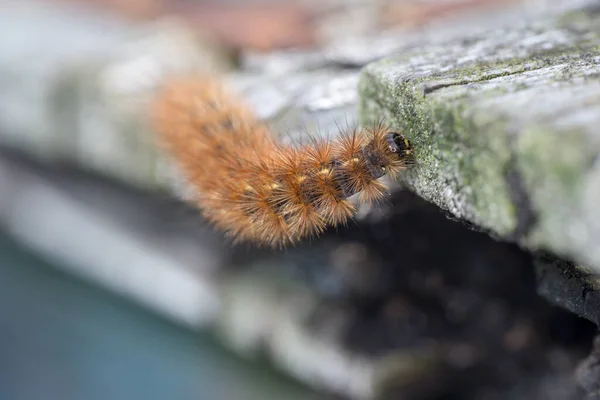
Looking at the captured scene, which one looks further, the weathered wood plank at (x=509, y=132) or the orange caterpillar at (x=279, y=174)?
the orange caterpillar at (x=279, y=174)

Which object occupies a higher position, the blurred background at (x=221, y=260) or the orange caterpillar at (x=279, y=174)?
the blurred background at (x=221, y=260)

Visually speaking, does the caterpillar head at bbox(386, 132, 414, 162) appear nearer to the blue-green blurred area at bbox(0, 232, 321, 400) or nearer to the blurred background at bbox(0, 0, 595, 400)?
the blurred background at bbox(0, 0, 595, 400)

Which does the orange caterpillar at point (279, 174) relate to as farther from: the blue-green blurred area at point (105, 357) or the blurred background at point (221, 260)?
the blue-green blurred area at point (105, 357)

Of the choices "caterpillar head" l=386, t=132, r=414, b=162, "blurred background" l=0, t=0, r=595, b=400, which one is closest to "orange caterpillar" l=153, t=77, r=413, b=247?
"caterpillar head" l=386, t=132, r=414, b=162

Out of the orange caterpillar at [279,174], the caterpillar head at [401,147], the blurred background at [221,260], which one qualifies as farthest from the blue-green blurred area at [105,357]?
the caterpillar head at [401,147]

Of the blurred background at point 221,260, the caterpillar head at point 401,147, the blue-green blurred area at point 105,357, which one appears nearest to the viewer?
the caterpillar head at point 401,147

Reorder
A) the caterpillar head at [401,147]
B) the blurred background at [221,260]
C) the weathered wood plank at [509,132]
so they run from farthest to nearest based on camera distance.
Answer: the blurred background at [221,260] → the caterpillar head at [401,147] → the weathered wood plank at [509,132]

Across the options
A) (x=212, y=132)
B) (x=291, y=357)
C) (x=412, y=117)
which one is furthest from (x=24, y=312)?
(x=412, y=117)
